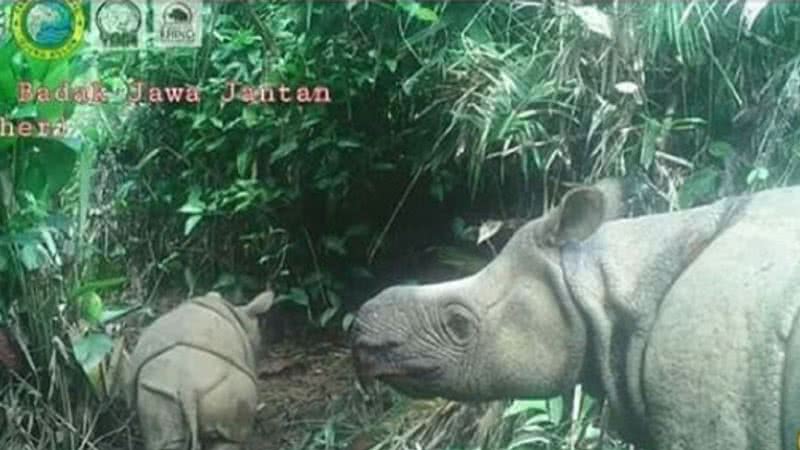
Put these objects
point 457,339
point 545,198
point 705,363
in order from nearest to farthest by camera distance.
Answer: point 705,363, point 457,339, point 545,198

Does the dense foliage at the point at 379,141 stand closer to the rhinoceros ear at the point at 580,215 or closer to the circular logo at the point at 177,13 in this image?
the circular logo at the point at 177,13

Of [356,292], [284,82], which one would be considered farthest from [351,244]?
[284,82]

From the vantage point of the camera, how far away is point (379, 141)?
7.47 ft

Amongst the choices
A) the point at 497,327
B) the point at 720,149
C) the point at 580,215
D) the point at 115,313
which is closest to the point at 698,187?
the point at 720,149

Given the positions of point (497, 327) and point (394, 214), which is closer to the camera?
point (497, 327)

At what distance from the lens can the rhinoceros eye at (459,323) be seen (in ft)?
6.51

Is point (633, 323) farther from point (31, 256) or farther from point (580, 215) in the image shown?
point (31, 256)

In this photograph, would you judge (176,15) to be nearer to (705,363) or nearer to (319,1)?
(319,1)

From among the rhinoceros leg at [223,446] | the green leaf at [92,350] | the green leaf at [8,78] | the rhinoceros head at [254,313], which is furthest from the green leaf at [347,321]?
the green leaf at [8,78]

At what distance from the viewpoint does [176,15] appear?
2.28 m

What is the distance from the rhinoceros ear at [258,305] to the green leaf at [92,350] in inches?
8.9

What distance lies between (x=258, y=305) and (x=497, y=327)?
0.42 m

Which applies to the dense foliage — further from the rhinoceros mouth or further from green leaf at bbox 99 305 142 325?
the rhinoceros mouth

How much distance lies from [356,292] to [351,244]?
0.07 metres
